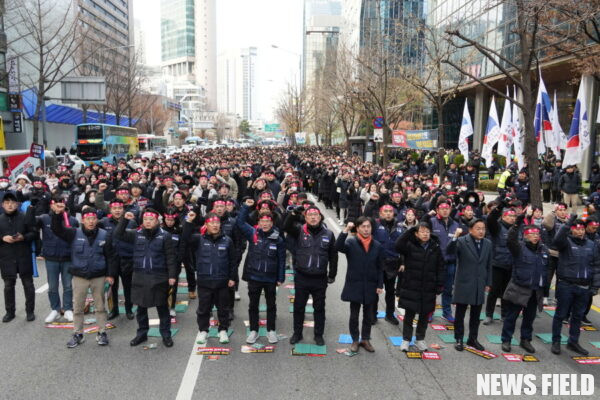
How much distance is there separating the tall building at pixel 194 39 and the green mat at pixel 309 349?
7311 inches

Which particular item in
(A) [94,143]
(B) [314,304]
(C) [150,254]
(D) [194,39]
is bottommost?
(B) [314,304]

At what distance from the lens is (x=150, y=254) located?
235 inches

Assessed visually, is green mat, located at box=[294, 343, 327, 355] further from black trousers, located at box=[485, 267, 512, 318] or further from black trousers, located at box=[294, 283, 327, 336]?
black trousers, located at box=[485, 267, 512, 318]

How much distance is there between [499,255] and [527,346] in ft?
4.54

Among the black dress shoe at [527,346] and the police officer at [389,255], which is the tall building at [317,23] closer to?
the police officer at [389,255]

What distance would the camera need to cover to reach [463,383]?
5184mm

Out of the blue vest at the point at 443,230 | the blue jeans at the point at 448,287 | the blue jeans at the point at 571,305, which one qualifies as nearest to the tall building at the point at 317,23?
the blue vest at the point at 443,230

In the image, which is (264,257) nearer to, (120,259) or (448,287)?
(120,259)

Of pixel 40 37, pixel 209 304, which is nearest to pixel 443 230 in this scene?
pixel 209 304

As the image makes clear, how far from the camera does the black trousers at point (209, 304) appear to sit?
601 cm

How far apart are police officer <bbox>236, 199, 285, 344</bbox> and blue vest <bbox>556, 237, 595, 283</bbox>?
352 centimetres

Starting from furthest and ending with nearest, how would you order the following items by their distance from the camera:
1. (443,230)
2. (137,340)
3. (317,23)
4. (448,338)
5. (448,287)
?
(317,23) → (443,230) → (448,287) → (448,338) → (137,340)

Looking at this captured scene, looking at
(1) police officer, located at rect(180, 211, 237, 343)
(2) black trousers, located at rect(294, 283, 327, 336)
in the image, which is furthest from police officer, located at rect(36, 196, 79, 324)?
(2) black trousers, located at rect(294, 283, 327, 336)

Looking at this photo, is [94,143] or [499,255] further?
[94,143]
